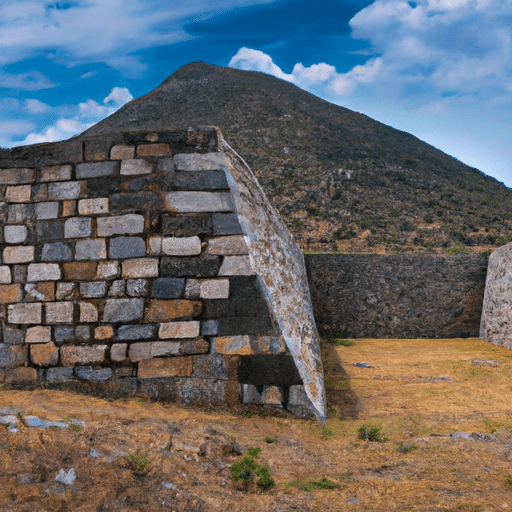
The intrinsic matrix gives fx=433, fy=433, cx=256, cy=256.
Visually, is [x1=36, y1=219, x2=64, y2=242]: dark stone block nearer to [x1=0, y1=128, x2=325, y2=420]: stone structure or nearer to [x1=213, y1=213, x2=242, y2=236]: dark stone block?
[x1=0, y1=128, x2=325, y2=420]: stone structure

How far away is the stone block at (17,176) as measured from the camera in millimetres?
4598

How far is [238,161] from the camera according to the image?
16.4 ft

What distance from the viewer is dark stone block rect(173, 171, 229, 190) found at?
14.4 ft

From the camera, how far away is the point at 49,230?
4.50 meters

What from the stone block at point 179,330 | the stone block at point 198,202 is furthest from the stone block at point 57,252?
the stone block at point 179,330

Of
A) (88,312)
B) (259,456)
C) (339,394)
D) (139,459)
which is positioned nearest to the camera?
(139,459)

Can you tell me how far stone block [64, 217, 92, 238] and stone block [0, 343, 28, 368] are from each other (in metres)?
1.25

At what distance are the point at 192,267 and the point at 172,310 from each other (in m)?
0.46

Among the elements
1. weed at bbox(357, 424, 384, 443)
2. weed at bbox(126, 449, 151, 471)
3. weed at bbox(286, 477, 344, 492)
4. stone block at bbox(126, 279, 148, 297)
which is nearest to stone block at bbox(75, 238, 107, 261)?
stone block at bbox(126, 279, 148, 297)

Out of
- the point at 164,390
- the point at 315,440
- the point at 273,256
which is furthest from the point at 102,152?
the point at 315,440

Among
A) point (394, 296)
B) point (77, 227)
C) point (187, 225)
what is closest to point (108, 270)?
point (77, 227)

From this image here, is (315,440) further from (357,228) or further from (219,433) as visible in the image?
(357,228)

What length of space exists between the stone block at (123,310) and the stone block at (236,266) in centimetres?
89

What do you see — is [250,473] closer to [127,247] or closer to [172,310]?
[172,310]
